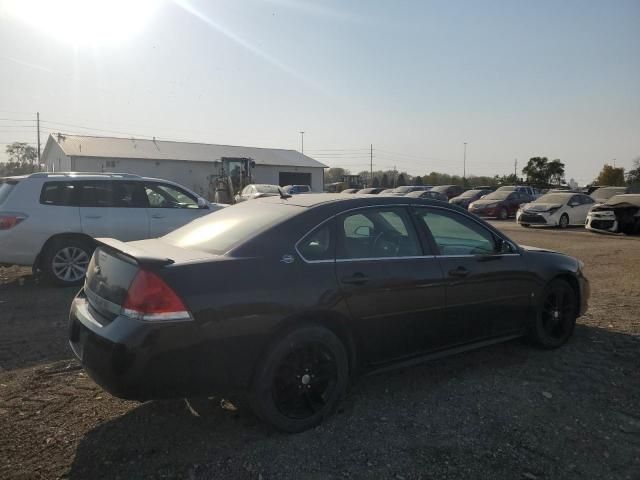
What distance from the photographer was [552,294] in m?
4.92

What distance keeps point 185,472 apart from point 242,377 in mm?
612

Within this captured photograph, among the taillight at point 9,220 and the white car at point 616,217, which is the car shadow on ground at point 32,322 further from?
the white car at point 616,217

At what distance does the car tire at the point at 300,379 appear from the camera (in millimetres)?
3182

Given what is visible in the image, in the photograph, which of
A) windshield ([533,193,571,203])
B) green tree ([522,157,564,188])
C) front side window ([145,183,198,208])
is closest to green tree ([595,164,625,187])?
green tree ([522,157,564,188])

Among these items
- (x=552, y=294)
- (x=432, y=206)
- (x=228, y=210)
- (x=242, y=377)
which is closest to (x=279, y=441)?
(x=242, y=377)

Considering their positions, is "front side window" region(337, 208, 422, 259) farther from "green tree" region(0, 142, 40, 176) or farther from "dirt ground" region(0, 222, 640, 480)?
"green tree" region(0, 142, 40, 176)

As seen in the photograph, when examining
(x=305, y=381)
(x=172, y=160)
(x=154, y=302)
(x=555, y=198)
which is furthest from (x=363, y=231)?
(x=172, y=160)

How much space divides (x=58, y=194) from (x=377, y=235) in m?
5.94

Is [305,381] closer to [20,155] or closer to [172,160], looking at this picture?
[172,160]

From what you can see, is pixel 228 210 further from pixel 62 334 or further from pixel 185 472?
pixel 62 334

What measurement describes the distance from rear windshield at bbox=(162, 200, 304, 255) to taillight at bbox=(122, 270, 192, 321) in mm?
493

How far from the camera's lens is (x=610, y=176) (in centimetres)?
7775

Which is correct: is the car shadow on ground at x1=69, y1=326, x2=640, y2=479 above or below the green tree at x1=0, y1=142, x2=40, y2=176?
below

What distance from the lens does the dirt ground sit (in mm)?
2934
